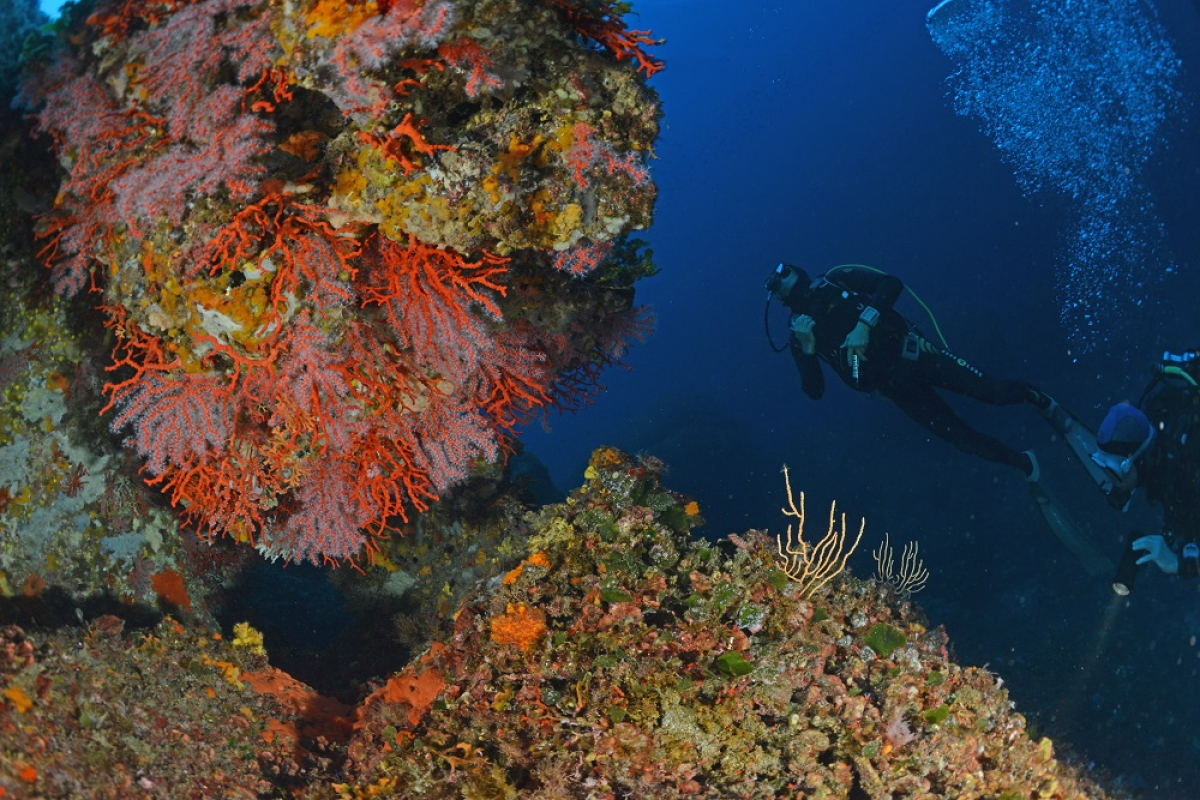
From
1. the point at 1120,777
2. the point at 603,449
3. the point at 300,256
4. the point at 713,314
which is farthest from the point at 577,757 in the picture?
the point at 713,314

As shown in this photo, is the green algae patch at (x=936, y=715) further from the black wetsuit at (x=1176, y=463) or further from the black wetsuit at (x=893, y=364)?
the black wetsuit at (x=893, y=364)

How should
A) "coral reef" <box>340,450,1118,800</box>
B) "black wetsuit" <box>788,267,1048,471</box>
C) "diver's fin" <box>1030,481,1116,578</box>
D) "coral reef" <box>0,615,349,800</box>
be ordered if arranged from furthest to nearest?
"diver's fin" <box>1030,481,1116,578</box>, "black wetsuit" <box>788,267,1048,471</box>, "coral reef" <box>340,450,1118,800</box>, "coral reef" <box>0,615,349,800</box>

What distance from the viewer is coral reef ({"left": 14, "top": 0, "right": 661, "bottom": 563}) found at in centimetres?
305

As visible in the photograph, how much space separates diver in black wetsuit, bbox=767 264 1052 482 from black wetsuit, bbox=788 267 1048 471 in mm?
14

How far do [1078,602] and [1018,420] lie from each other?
931 centimetres

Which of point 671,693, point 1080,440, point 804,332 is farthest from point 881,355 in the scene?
point 671,693

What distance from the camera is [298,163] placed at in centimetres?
328

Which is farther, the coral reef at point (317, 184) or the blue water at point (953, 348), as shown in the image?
the blue water at point (953, 348)

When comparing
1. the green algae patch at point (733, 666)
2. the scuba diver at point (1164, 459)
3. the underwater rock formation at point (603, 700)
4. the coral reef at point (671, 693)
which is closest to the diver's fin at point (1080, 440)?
the scuba diver at point (1164, 459)

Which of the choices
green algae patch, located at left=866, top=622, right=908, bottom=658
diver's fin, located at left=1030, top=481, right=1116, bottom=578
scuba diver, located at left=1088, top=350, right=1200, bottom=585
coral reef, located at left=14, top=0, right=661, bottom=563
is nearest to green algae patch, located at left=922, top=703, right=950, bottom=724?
green algae patch, located at left=866, top=622, right=908, bottom=658

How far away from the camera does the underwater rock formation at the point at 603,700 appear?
338cm

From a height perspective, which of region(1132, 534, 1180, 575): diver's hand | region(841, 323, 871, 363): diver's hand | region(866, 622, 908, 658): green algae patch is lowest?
region(866, 622, 908, 658): green algae patch

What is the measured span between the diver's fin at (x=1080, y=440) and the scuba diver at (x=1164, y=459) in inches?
1.4

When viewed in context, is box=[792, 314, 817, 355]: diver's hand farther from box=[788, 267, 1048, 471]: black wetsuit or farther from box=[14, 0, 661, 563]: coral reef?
box=[14, 0, 661, 563]: coral reef
